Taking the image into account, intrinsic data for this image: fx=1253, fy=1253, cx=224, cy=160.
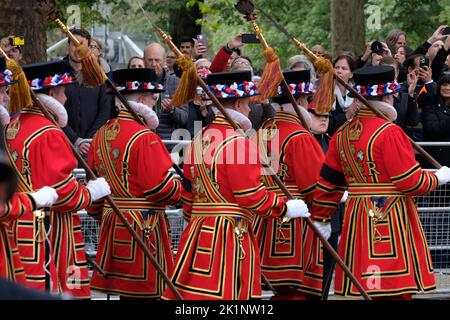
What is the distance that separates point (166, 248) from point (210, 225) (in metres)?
0.99

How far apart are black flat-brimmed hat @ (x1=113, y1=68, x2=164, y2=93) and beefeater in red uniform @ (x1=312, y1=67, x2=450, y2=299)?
1.40m

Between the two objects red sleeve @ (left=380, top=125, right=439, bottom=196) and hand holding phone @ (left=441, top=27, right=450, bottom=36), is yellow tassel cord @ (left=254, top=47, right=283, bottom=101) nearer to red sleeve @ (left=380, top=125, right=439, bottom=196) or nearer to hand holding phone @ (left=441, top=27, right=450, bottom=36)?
red sleeve @ (left=380, top=125, right=439, bottom=196)

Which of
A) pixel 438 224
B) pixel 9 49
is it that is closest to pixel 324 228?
pixel 438 224

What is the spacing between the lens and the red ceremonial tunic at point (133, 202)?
887 cm

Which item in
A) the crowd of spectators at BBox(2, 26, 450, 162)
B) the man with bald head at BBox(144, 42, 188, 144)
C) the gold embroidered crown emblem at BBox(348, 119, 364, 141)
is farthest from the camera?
the man with bald head at BBox(144, 42, 188, 144)

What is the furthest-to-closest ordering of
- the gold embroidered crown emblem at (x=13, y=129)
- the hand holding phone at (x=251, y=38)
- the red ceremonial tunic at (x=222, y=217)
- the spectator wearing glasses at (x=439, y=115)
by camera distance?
the spectator wearing glasses at (x=439, y=115), the hand holding phone at (x=251, y=38), the red ceremonial tunic at (x=222, y=217), the gold embroidered crown emblem at (x=13, y=129)

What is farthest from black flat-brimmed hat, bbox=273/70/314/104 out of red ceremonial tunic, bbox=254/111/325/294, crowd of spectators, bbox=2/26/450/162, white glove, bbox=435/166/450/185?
white glove, bbox=435/166/450/185

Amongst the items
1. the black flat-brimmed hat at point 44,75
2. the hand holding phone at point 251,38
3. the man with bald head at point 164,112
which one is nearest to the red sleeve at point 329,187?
the hand holding phone at point 251,38

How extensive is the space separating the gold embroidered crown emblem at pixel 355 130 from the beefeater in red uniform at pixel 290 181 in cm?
44

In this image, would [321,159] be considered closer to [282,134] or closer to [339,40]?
[282,134]

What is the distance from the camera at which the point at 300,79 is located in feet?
31.3

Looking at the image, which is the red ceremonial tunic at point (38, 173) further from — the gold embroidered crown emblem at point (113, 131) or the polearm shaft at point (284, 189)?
the polearm shaft at point (284, 189)

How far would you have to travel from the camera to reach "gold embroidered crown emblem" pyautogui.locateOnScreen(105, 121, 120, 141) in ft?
29.5

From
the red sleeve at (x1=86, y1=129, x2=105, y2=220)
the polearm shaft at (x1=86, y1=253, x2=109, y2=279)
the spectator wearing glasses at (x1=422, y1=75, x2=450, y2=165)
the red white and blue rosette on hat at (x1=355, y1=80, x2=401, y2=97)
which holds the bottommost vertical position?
the polearm shaft at (x1=86, y1=253, x2=109, y2=279)
